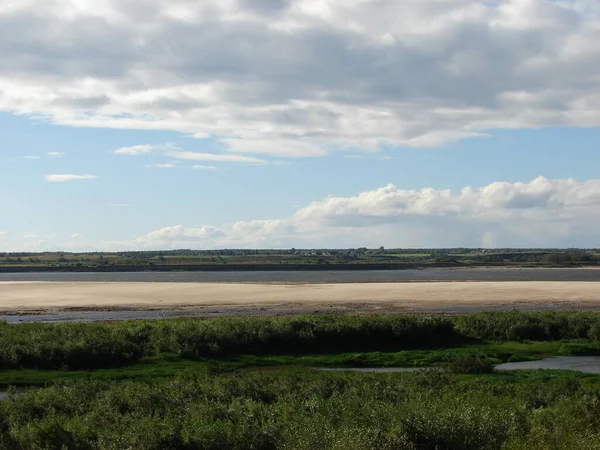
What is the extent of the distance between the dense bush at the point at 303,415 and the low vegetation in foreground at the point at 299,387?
0.04 m

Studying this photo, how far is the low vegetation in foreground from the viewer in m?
13.9

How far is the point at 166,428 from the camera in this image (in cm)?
1527

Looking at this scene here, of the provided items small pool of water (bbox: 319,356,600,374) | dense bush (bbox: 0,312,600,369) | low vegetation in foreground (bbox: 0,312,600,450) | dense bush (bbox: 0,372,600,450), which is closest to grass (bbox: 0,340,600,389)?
low vegetation in foreground (bbox: 0,312,600,450)

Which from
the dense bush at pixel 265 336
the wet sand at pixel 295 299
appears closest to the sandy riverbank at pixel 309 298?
the wet sand at pixel 295 299

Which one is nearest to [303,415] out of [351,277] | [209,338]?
[209,338]

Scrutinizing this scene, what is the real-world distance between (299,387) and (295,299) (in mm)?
47921

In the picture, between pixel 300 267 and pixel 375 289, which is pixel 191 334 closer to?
pixel 375 289

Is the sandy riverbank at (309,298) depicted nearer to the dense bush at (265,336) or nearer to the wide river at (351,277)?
the dense bush at (265,336)

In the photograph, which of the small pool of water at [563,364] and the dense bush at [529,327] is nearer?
the small pool of water at [563,364]

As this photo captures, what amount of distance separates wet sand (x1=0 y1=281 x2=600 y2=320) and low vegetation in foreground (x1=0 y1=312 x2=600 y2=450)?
18.2m

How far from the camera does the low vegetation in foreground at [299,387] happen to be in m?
13.9

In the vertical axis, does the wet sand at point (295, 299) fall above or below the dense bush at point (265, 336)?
below

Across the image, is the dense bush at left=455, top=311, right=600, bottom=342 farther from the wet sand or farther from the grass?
the wet sand

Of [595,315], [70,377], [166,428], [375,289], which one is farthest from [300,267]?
[166,428]
